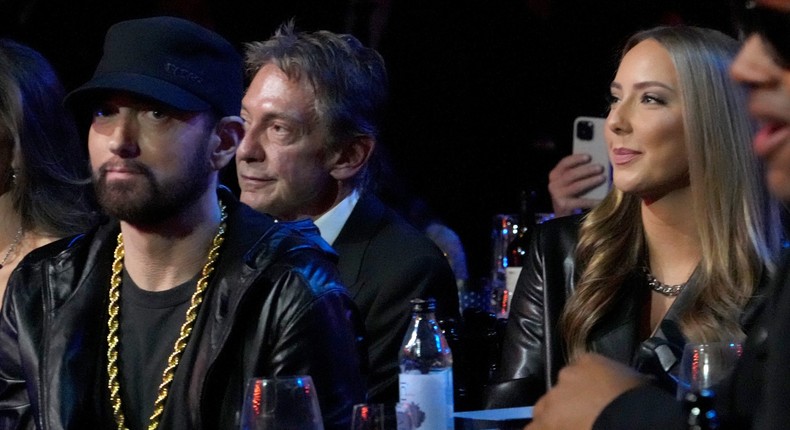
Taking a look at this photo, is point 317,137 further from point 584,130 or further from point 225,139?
point 225,139

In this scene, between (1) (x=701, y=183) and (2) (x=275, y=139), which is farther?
(2) (x=275, y=139)

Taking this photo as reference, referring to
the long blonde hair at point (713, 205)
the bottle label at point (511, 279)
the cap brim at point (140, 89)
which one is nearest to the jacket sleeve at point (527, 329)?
the long blonde hair at point (713, 205)

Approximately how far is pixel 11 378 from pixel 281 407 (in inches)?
51.1

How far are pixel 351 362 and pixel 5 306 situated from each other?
38.2 inches

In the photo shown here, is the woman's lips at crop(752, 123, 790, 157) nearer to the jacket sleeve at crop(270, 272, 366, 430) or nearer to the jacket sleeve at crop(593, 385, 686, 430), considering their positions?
the jacket sleeve at crop(593, 385, 686, 430)

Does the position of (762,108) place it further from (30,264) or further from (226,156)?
(30,264)

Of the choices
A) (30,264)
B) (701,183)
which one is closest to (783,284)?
(701,183)

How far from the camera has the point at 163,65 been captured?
9.76 feet

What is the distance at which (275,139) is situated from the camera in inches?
183

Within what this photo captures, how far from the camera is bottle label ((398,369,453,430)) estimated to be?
2396 millimetres

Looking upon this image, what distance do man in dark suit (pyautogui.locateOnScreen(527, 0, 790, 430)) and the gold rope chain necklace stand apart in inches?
55.4

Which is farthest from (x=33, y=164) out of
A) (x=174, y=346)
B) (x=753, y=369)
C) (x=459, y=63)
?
(x=753, y=369)

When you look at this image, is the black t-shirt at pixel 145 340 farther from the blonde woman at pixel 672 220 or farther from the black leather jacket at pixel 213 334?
the blonde woman at pixel 672 220

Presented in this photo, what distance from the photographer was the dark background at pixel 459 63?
6.16m
